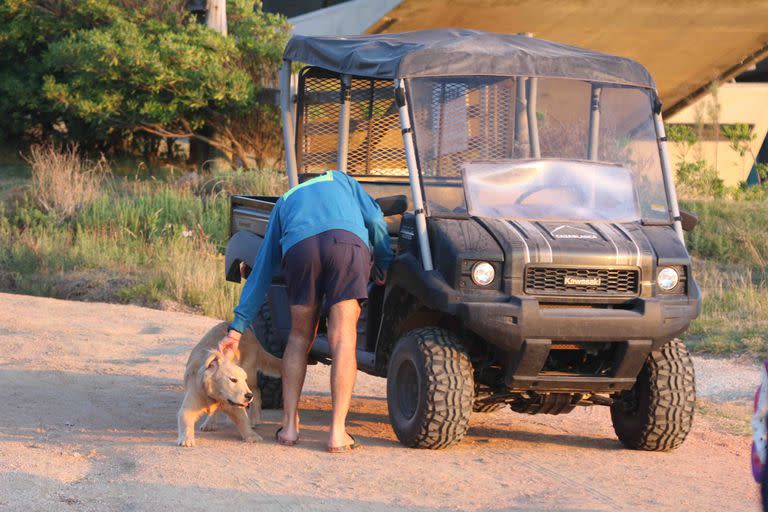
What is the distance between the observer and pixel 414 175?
6453 millimetres

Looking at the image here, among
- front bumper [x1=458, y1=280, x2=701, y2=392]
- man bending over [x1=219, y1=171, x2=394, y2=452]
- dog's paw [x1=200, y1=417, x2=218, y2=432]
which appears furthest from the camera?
dog's paw [x1=200, y1=417, x2=218, y2=432]

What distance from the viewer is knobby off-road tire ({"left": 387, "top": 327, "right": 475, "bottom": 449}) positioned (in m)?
6.14

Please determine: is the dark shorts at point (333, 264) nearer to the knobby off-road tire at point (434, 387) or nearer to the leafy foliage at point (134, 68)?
the knobby off-road tire at point (434, 387)

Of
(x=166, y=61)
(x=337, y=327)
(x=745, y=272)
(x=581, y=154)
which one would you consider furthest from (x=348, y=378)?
(x=166, y=61)

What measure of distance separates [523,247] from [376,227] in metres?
0.90

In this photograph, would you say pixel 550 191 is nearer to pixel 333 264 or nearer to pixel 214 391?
pixel 333 264

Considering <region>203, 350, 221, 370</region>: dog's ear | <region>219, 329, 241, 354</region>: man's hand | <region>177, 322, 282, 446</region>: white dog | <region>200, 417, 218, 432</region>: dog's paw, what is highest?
<region>219, 329, 241, 354</region>: man's hand

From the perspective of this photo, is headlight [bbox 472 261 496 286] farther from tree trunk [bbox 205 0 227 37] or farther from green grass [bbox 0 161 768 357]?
tree trunk [bbox 205 0 227 37]

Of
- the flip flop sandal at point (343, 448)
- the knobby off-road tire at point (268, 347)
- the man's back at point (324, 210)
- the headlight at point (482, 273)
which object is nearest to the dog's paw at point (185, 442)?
the flip flop sandal at point (343, 448)

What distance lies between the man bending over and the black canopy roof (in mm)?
721

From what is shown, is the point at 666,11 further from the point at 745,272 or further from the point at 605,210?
the point at 605,210

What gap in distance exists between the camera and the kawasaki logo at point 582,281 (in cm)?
611

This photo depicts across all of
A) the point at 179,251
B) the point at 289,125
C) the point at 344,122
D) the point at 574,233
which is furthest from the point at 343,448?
the point at 179,251

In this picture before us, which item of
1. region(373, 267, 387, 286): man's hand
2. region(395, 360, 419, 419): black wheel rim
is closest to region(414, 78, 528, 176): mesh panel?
region(373, 267, 387, 286): man's hand
